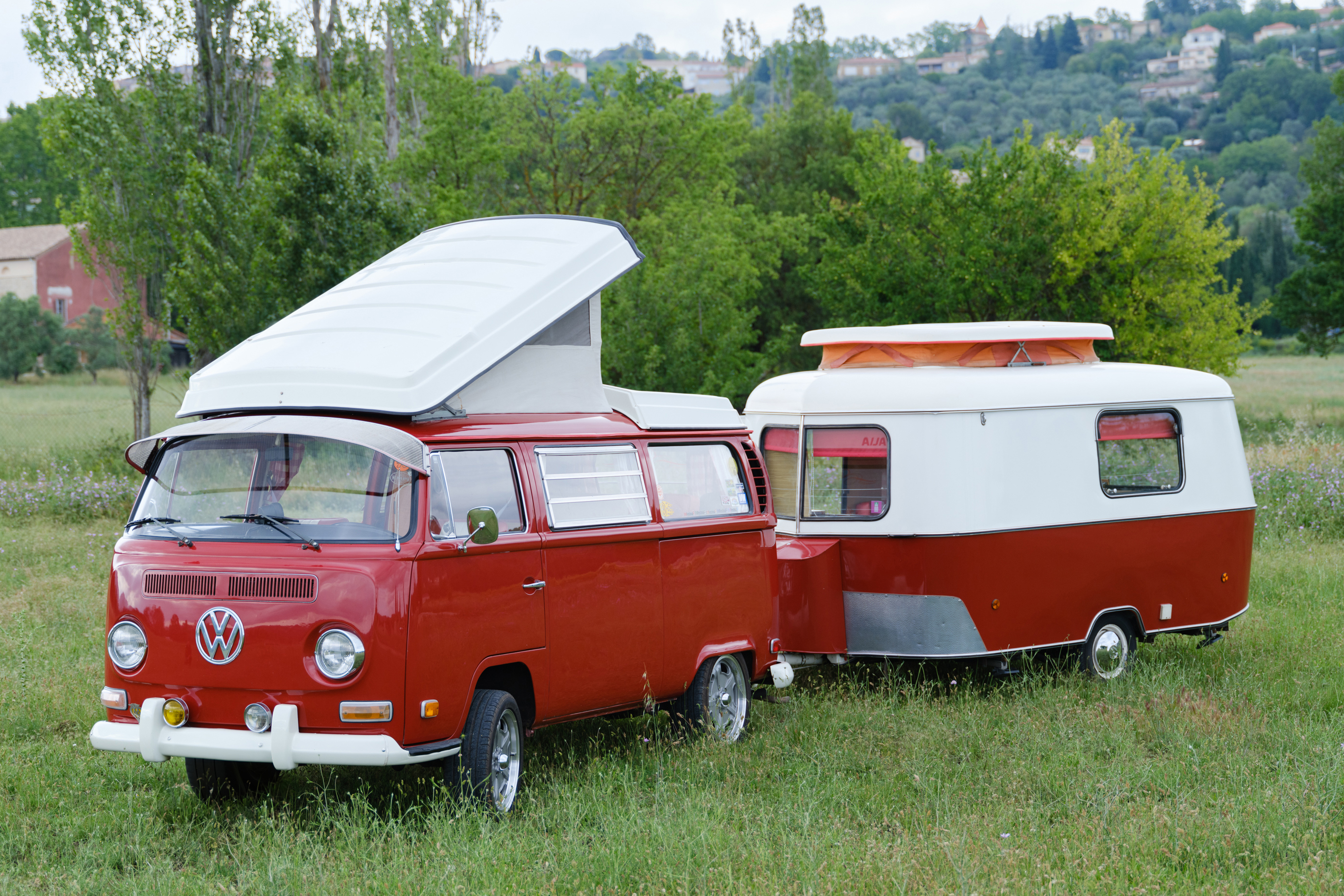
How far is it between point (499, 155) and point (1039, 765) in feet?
78.8

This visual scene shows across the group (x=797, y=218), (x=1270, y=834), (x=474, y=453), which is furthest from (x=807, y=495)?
(x=797, y=218)

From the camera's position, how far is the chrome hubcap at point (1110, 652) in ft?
32.1

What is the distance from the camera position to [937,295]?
27109 mm

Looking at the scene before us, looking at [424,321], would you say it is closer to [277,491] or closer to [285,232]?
[277,491]

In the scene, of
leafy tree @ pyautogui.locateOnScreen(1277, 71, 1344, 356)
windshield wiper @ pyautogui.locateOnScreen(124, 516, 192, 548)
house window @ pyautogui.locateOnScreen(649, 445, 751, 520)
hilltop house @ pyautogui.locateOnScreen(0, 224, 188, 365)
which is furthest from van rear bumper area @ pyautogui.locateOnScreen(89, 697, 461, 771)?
hilltop house @ pyautogui.locateOnScreen(0, 224, 188, 365)

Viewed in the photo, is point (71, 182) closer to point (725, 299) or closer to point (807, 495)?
point (725, 299)

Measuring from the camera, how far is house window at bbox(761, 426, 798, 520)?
32.0ft

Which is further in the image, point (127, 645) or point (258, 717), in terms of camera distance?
point (127, 645)

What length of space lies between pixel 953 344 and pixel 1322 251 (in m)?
34.1

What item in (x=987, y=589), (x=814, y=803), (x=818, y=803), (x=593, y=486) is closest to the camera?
(x=814, y=803)

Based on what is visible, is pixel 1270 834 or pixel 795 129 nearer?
pixel 1270 834

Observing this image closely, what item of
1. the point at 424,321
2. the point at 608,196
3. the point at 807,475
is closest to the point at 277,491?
the point at 424,321

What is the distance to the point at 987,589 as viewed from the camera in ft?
29.7

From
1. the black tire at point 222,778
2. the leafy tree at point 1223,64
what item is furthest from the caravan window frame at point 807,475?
the leafy tree at point 1223,64
